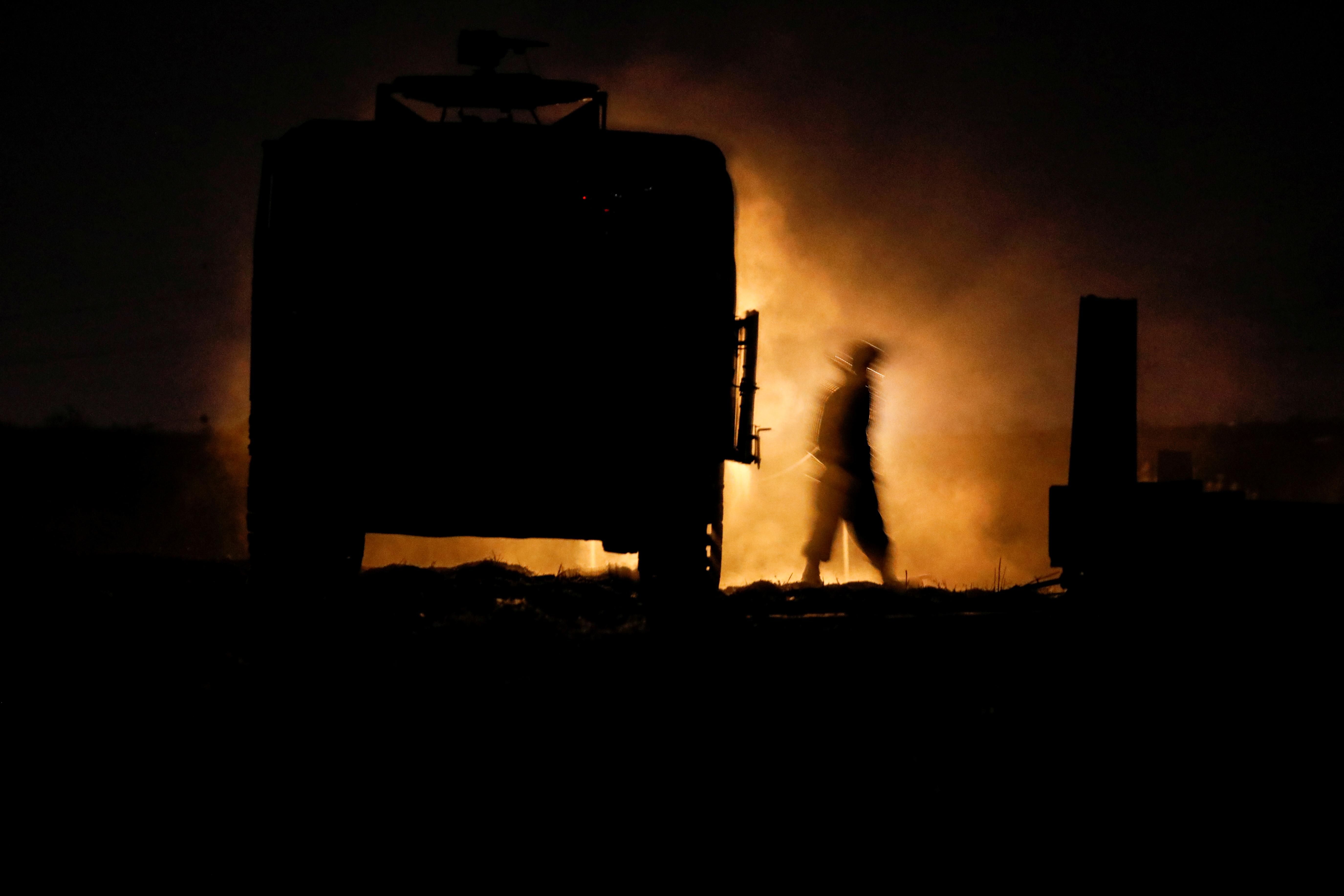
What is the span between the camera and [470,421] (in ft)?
19.4

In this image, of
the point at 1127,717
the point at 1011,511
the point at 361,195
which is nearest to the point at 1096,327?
the point at 1127,717

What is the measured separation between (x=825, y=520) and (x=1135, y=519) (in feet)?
16.2

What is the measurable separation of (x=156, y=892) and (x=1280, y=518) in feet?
15.3

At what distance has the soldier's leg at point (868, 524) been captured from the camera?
412 inches

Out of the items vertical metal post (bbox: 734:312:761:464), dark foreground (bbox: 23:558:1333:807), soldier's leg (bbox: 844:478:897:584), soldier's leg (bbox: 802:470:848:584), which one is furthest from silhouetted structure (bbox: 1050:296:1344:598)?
soldier's leg (bbox: 802:470:848:584)

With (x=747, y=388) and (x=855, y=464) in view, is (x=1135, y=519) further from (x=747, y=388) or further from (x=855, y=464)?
(x=855, y=464)

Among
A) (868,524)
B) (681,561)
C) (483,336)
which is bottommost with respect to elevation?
(681,561)

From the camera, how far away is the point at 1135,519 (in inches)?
230

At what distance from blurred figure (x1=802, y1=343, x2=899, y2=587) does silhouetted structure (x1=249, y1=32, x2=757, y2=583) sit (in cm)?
458

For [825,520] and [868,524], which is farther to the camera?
[825,520]

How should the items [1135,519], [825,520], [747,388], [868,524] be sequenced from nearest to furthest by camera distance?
[1135,519], [747,388], [868,524], [825,520]

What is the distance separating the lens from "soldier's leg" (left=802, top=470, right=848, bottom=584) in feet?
34.5

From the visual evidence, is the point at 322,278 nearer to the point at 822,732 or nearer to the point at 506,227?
the point at 506,227

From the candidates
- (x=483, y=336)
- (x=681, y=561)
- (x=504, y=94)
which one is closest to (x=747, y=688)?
(x=681, y=561)
